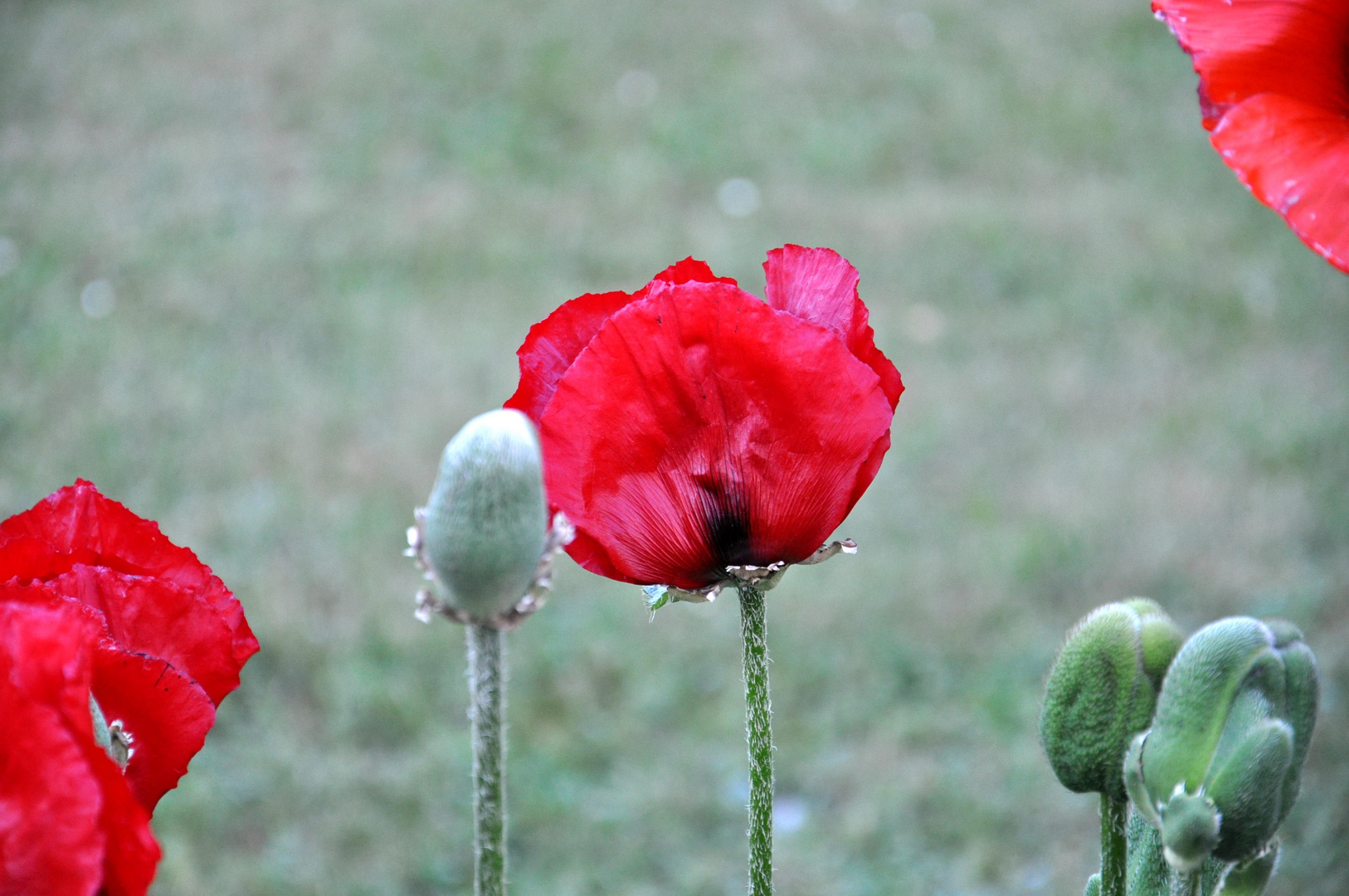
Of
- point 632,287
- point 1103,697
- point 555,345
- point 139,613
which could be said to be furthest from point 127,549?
point 632,287

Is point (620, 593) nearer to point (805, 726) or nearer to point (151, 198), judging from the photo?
point (805, 726)

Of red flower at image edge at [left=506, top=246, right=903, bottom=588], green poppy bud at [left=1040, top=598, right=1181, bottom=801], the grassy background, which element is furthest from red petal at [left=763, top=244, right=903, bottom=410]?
the grassy background

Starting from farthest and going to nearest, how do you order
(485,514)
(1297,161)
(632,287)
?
(632,287)
(1297,161)
(485,514)

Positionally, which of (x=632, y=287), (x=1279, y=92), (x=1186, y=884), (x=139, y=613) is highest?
(x=632, y=287)

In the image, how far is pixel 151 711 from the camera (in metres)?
0.42

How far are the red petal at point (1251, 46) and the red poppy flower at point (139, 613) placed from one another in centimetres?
36

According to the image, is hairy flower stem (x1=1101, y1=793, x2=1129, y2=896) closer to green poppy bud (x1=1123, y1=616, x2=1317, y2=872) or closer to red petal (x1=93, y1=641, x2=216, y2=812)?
green poppy bud (x1=1123, y1=616, x2=1317, y2=872)

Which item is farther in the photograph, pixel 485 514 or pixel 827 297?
pixel 827 297

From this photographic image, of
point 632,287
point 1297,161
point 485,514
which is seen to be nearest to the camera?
point 485,514

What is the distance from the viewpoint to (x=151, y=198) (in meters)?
3.90

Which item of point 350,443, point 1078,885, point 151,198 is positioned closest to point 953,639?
point 1078,885

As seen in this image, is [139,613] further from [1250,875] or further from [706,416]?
A: [1250,875]

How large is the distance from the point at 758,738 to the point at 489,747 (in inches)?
5.2

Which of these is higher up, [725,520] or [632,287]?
[632,287]
